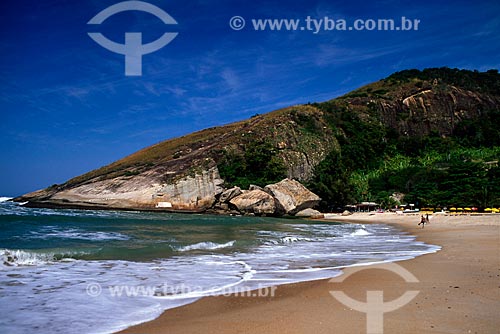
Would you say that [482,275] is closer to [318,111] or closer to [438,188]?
[438,188]

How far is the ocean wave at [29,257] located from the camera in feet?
35.1

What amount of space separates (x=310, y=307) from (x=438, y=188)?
196 feet

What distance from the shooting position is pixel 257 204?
4872cm

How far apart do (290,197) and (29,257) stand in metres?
40.1

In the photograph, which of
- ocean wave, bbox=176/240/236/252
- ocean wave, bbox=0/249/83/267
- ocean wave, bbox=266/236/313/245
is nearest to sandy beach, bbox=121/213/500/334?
ocean wave, bbox=0/249/83/267

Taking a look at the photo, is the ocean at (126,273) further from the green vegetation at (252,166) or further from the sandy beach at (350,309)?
the green vegetation at (252,166)

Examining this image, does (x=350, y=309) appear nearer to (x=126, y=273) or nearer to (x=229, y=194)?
(x=126, y=273)

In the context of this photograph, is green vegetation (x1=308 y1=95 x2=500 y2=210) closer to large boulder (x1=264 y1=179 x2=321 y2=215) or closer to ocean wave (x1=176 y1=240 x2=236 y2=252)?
large boulder (x1=264 y1=179 x2=321 y2=215)

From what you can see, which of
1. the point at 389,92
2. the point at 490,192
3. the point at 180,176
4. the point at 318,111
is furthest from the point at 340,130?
the point at 180,176

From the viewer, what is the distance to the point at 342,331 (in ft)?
16.6

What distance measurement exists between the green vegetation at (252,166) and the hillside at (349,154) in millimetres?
175

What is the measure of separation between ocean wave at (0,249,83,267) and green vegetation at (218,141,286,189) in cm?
4716

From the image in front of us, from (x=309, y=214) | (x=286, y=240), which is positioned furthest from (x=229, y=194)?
(x=286, y=240)

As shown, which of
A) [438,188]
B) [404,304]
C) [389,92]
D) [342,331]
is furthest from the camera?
[389,92]
